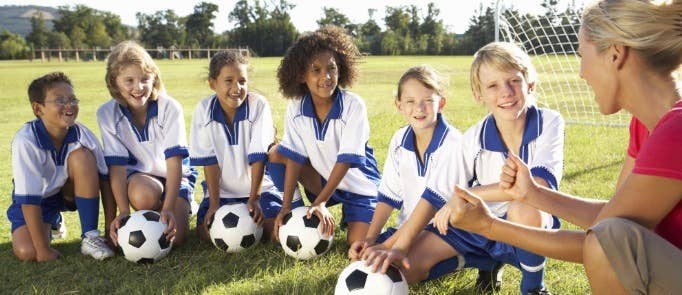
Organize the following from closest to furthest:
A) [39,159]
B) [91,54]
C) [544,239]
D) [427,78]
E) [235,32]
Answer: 1. [544,239]
2. [427,78]
3. [39,159]
4. [91,54]
5. [235,32]

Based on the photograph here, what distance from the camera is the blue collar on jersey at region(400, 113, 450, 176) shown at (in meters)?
3.17

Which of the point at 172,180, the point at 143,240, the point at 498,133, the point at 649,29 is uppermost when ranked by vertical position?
the point at 649,29

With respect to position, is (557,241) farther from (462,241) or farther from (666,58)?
(462,241)

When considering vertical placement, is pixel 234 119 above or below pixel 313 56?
below

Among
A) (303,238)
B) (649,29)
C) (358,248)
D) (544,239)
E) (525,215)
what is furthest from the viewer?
(303,238)

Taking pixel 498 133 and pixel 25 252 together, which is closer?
pixel 498 133

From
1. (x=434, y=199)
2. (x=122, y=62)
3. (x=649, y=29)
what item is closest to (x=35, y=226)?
(x=122, y=62)

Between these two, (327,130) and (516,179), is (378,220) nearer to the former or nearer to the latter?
(327,130)

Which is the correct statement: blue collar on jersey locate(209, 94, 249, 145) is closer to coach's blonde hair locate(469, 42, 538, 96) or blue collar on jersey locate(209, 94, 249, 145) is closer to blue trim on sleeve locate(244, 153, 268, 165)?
blue trim on sleeve locate(244, 153, 268, 165)

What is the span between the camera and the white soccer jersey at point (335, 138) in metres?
3.82

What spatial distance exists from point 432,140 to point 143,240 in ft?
5.73

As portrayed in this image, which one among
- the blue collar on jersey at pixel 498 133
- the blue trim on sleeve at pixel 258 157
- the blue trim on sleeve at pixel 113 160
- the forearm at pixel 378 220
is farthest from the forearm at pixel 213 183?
the blue collar on jersey at pixel 498 133

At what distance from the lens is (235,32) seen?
231 ft

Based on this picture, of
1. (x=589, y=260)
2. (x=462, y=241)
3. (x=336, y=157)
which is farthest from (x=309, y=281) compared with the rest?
(x=589, y=260)
